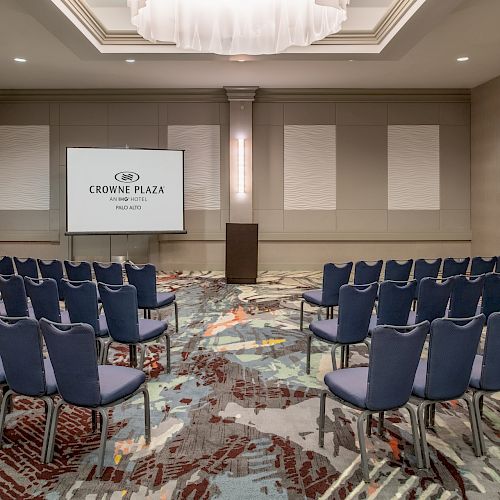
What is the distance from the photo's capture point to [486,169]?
10852mm

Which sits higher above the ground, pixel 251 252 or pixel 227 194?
pixel 227 194

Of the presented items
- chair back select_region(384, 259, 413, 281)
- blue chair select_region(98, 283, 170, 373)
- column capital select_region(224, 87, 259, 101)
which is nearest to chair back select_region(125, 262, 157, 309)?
blue chair select_region(98, 283, 170, 373)

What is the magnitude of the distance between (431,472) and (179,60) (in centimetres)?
778

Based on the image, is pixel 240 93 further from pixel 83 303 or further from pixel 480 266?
pixel 83 303

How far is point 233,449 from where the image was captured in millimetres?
3229

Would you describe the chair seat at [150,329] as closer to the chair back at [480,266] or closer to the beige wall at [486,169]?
the chair back at [480,266]

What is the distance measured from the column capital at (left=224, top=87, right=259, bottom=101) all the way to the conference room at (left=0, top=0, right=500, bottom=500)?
0.10 ft

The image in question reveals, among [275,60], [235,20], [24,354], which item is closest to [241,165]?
[275,60]

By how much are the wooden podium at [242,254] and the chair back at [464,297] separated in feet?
17.8

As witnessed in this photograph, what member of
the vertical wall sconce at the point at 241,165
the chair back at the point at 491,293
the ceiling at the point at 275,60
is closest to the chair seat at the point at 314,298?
the chair back at the point at 491,293

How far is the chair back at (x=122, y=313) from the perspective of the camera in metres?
4.20

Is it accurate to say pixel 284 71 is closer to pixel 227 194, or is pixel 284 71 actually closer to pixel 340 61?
pixel 340 61

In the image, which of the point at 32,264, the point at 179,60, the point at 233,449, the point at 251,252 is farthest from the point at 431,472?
the point at 179,60

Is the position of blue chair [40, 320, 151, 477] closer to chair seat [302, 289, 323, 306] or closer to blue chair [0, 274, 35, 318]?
blue chair [0, 274, 35, 318]
